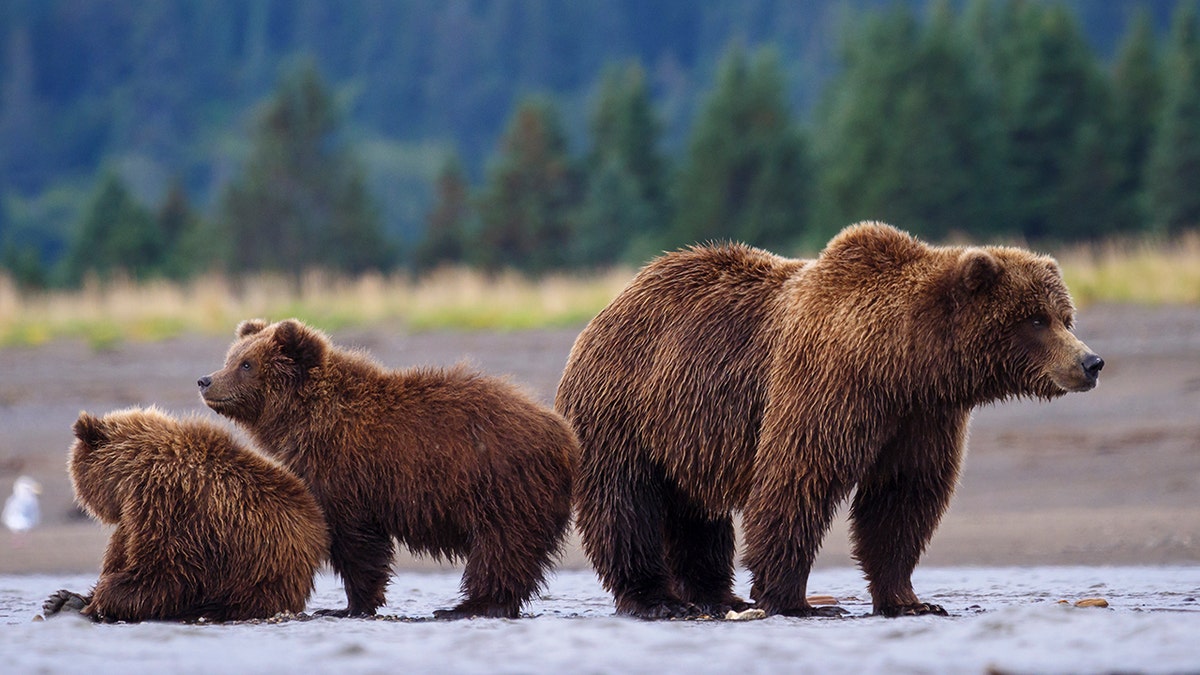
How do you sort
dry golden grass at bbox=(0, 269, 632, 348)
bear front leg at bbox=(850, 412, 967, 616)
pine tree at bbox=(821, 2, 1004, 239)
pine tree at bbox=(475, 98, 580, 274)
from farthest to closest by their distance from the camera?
pine tree at bbox=(475, 98, 580, 274)
pine tree at bbox=(821, 2, 1004, 239)
dry golden grass at bbox=(0, 269, 632, 348)
bear front leg at bbox=(850, 412, 967, 616)

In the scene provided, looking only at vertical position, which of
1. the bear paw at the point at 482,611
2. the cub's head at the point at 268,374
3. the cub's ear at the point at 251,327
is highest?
the cub's ear at the point at 251,327

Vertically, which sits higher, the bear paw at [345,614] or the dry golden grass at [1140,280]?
the dry golden grass at [1140,280]

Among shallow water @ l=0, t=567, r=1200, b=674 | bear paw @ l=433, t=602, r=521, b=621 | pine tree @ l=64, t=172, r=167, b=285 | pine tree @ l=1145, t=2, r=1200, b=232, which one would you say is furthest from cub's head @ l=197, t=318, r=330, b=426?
pine tree @ l=64, t=172, r=167, b=285

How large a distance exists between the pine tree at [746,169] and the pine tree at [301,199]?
34.7 ft

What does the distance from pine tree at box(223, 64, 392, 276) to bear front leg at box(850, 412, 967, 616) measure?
44.3 metres

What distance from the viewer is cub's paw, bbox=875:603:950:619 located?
7305 mm

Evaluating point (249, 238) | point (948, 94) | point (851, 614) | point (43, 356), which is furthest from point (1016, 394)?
point (249, 238)

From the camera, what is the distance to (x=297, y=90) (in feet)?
177

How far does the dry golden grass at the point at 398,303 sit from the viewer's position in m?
18.4

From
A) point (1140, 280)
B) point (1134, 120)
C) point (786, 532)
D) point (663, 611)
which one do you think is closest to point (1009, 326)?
point (786, 532)

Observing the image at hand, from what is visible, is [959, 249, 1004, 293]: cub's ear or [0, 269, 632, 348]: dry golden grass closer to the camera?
[959, 249, 1004, 293]: cub's ear

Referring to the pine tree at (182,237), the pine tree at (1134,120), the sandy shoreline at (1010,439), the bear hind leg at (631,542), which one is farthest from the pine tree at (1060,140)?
the bear hind leg at (631,542)

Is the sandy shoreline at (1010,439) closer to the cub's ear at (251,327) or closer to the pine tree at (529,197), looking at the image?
the cub's ear at (251,327)

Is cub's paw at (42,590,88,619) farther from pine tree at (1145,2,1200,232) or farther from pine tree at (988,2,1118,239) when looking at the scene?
pine tree at (988,2,1118,239)
